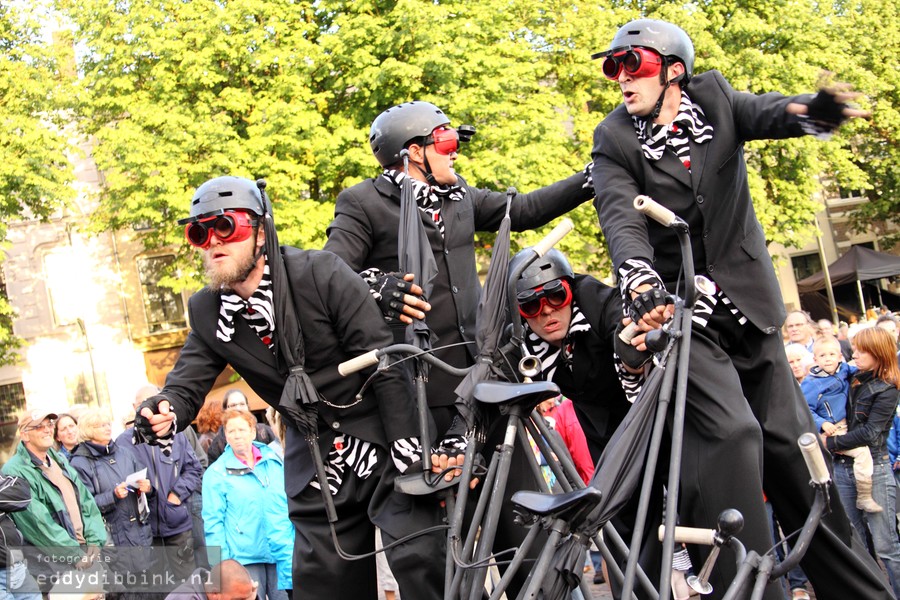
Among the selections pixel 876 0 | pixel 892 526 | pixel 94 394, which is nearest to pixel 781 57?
pixel 876 0

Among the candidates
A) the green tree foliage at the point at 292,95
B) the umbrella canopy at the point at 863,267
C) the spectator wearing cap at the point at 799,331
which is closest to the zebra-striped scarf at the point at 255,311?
the spectator wearing cap at the point at 799,331

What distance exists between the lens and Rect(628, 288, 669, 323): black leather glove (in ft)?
→ 12.6

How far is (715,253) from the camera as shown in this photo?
443 centimetres

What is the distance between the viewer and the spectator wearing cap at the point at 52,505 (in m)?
8.25

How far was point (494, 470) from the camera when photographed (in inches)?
148

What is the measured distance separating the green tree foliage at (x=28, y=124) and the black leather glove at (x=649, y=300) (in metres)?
20.3

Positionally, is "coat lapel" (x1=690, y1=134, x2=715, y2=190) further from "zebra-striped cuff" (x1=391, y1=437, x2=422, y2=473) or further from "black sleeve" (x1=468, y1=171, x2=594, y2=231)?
"zebra-striped cuff" (x1=391, y1=437, x2=422, y2=473)

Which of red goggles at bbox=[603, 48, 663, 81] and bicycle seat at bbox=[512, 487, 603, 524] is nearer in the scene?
bicycle seat at bbox=[512, 487, 603, 524]

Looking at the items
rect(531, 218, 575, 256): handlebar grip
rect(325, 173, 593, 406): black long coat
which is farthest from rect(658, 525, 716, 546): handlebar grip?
rect(325, 173, 593, 406): black long coat

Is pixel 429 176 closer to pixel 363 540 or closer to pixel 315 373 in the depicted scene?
pixel 315 373

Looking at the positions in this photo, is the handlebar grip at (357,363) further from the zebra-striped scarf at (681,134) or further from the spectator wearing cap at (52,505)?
the spectator wearing cap at (52,505)

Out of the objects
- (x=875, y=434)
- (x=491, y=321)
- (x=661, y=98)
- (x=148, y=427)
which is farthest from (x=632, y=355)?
(x=875, y=434)

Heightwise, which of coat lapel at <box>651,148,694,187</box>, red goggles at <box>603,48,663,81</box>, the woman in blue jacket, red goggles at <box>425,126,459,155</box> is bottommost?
the woman in blue jacket

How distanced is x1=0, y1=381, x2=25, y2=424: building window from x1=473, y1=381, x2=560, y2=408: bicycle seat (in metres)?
30.1
